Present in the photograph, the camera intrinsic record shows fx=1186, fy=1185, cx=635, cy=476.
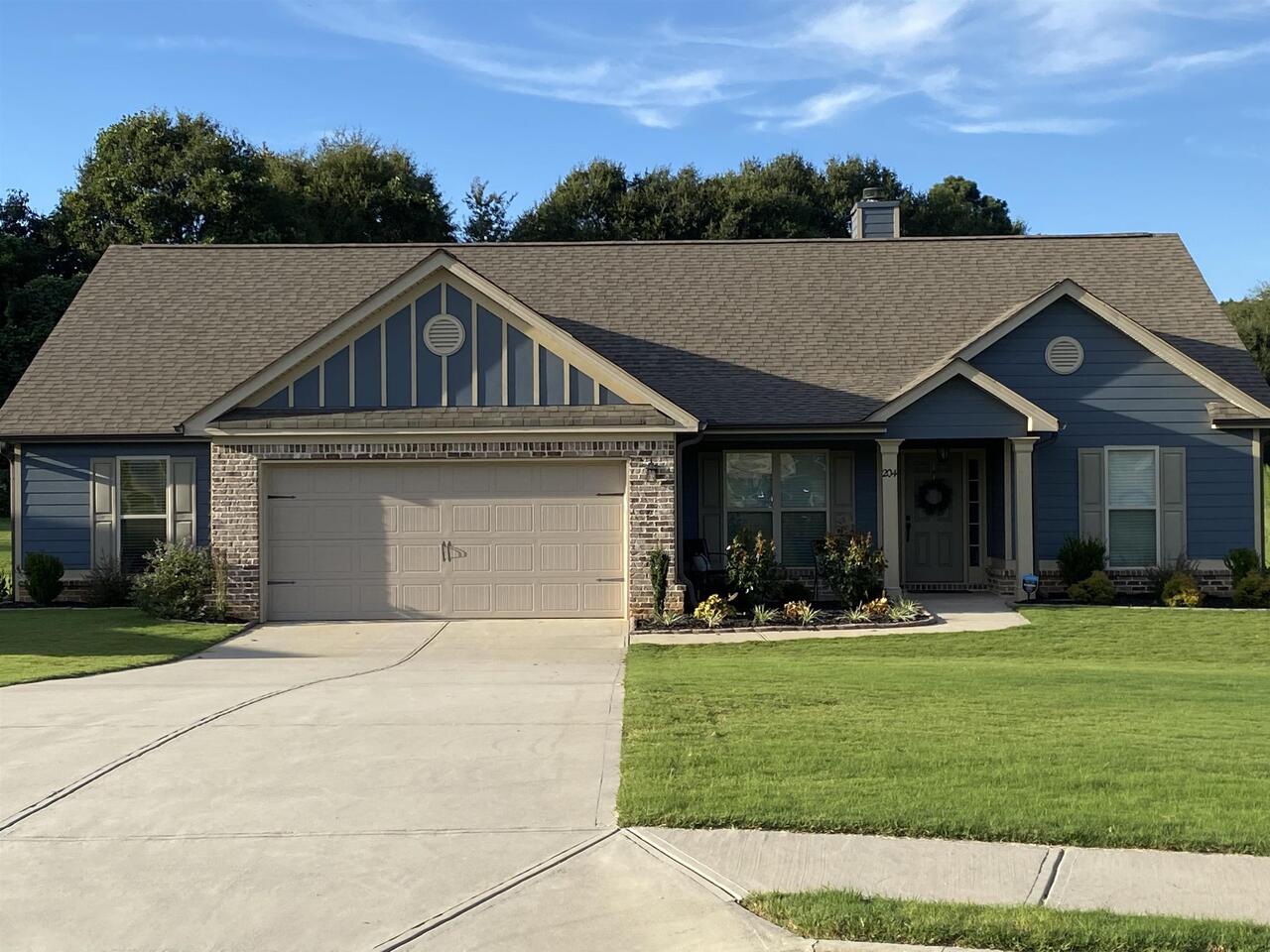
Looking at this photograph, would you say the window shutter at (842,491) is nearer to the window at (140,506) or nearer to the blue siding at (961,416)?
the blue siding at (961,416)

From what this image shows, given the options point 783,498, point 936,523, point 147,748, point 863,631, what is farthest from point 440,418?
point 936,523

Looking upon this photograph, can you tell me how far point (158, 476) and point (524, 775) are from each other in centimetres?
1236

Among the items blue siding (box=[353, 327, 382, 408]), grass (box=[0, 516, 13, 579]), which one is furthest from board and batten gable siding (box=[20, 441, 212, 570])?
blue siding (box=[353, 327, 382, 408])

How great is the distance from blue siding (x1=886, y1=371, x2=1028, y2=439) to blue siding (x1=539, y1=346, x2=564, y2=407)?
15.9 ft

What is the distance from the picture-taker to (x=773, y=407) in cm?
1759

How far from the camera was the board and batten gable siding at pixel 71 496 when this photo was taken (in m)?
17.6

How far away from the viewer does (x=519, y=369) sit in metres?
15.8

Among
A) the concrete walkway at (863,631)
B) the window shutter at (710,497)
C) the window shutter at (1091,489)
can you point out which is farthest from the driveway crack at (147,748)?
the window shutter at (1091,489)

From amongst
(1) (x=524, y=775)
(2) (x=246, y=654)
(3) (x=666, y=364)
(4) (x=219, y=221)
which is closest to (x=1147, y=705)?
(1) (x=524, y=775)

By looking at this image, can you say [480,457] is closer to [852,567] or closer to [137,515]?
[852,567]

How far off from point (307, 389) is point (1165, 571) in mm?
12650

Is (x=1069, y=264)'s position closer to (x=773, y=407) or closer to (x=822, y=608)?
(x=773, y=407)

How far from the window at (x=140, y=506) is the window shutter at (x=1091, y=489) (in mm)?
13737

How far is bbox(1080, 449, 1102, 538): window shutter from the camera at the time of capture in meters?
17.9
